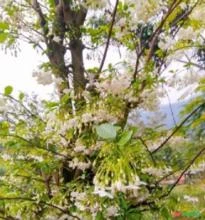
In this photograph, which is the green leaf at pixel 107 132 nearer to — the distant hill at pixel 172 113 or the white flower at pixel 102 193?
the white flower at pixel 102 193

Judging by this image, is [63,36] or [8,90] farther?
[63,36]

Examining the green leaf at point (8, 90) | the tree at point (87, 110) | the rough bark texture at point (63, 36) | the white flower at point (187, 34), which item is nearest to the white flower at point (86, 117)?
the tree at point (87, 110)

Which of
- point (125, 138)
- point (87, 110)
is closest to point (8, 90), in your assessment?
point (87, 110)

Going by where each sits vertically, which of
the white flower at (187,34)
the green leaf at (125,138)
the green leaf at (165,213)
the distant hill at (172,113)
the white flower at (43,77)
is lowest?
the green leaf at (165,213)

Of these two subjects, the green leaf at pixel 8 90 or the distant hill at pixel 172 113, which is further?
the distant hill at pixel 172 113

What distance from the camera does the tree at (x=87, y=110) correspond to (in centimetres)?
183

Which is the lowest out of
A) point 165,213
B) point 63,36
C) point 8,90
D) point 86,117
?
point 165,213

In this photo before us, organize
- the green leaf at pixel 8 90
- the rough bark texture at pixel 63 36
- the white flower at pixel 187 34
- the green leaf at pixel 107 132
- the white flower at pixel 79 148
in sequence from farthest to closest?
the rough bark texture at pixel 63 36, the white flower at pixel 187 34, the white flower at pixel 79 148, the green leaf at pixel 8 90, the green leaf at pixel 107 132

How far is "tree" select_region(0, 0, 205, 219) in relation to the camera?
6.01 feet

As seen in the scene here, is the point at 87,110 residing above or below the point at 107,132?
above

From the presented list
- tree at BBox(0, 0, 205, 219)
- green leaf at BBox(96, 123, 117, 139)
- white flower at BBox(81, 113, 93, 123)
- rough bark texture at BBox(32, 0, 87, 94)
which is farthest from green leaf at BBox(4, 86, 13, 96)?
green leaf at BBox(96, 123, 117, 139)

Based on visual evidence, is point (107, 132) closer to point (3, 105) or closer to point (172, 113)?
point (172, 113)

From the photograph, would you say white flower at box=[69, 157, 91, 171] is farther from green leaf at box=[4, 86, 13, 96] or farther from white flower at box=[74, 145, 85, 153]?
green leaf at box=[4, 86, 13, 96]

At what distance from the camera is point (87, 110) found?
1.90 meters
